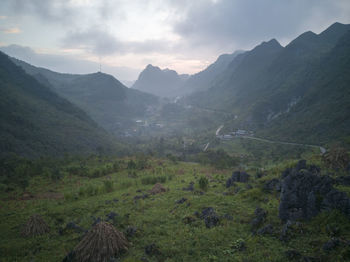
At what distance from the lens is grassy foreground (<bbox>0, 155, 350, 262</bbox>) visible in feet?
30.2

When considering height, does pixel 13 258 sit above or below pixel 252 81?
below

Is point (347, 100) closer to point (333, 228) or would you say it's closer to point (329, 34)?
point (333, 228)

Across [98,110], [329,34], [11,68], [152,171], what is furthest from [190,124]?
[329,34]

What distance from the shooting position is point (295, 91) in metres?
107

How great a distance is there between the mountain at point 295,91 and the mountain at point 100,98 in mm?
65302

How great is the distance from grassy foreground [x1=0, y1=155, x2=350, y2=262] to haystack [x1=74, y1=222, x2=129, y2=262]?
2.24 ft

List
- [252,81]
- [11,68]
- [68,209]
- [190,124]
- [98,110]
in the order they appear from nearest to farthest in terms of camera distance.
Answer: [68,209], [11,68], [190,124], [98,110], [252,81]

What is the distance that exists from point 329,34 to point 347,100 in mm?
118899

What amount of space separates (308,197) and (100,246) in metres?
10.4

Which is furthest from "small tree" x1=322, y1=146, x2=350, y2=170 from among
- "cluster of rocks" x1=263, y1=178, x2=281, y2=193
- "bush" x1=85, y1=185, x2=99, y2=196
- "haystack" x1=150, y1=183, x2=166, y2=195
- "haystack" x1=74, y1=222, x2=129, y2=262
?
"bush" x1=85, y1=185, x2=99, y2=196

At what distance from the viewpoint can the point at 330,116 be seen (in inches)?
2480

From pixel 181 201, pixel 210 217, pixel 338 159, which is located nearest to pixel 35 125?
pixel 181 201

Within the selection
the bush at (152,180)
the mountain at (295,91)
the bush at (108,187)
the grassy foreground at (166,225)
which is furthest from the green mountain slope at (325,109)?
the bush at (108,187)

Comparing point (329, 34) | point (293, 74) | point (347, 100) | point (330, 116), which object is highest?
point (329, 34)
